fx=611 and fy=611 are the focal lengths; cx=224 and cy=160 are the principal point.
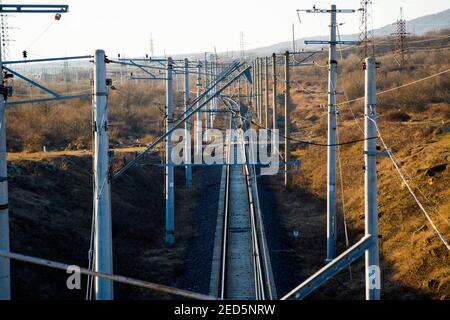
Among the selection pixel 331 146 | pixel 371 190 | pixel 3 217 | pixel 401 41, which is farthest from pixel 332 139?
pixel 401 41

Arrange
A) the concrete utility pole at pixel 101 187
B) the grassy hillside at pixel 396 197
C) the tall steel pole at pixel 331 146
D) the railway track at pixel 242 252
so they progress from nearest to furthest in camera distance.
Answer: the concrete utility pole at pixel 101 187 → the grassy hillside at pixel 396 197 → the railway track at pixel 242 252 → the tall steel pole at pixel 331 146

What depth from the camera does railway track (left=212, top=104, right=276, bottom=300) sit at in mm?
13805

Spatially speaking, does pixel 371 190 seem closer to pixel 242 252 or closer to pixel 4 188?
pixel 4 188

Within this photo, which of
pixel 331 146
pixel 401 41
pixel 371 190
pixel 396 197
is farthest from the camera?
pixel 401 41

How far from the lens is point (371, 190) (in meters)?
7.89

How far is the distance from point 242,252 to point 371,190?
370 inches

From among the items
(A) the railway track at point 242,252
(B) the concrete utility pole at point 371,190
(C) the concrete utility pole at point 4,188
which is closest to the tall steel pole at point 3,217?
(C) the concrete utility pole at point 4,188

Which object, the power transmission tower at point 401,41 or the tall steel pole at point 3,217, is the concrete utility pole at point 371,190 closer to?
the tall steel pole at point 3,217

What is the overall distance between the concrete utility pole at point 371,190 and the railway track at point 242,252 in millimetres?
5708

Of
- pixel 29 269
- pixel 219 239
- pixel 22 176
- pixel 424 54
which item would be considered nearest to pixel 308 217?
pixel 219 239

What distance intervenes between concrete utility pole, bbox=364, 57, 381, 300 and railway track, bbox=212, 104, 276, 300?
18.7 feet

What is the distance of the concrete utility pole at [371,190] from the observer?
23.8 ft

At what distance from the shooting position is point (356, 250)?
A: 23.5 ft

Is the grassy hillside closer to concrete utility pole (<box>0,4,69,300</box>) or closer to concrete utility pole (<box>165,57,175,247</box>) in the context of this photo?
concrete utility pole (<box>165,57,175,247</box>)
